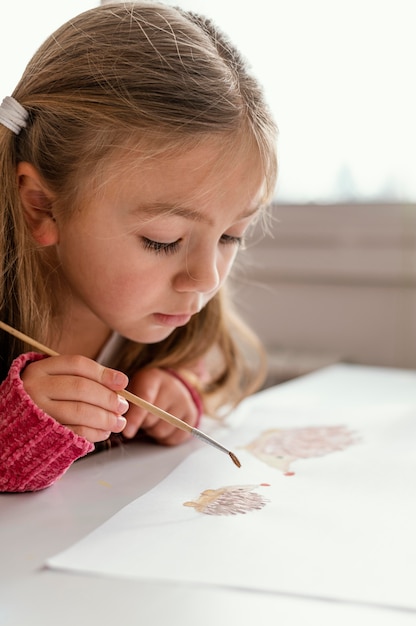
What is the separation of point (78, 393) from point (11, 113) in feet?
0.90

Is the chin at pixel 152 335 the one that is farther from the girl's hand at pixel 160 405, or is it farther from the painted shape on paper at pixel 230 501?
the painted shape on paper at pixel 230 501

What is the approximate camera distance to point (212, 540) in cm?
54

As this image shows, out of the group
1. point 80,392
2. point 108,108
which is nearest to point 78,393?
point 80,392

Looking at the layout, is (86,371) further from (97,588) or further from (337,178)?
(337,178)

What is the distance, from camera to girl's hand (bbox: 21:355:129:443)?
65 centimetres

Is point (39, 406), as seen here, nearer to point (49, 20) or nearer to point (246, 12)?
point (49, 20)

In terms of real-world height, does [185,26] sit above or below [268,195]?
Answer: above

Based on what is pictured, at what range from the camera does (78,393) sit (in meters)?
0.65

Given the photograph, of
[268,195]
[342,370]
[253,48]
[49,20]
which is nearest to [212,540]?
[268,195]

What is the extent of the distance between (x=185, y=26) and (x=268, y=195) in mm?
180

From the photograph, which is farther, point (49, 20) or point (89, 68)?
point (49, 20)

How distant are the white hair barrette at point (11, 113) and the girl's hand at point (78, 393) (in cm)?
23

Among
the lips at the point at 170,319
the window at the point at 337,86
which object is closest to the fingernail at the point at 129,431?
the lips at the point at 170,319

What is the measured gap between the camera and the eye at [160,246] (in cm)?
72
